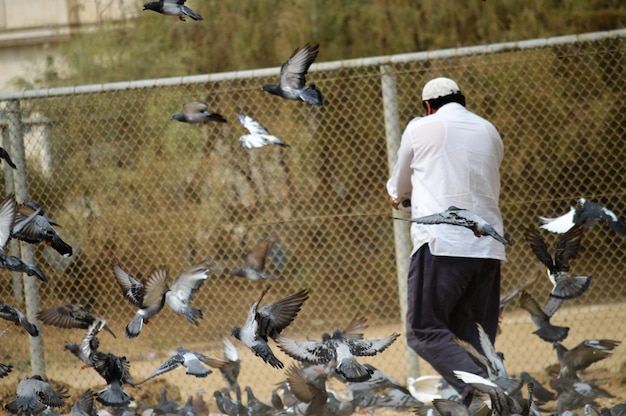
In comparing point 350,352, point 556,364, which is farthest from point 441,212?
point 556,364

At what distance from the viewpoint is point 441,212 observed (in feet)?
15.2

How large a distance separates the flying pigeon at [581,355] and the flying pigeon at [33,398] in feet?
9.73

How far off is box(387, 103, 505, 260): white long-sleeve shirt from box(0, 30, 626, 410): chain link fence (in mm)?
1722

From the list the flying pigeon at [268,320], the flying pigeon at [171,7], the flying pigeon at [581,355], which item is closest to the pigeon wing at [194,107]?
the flying pigeon at [171,7]

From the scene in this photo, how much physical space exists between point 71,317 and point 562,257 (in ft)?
9.46

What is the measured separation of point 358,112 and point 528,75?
1.23 metres

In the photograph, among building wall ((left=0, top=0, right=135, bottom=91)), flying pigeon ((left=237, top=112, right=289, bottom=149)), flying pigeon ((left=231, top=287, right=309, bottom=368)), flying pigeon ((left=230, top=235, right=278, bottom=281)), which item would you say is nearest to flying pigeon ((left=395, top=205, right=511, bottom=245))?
flying pigeon ((left=231, top=287, right=309, bottom=368))

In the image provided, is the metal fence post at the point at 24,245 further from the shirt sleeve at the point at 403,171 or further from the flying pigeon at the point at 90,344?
the shirt sleeve at the point at 403,171

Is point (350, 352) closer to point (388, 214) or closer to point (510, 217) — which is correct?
point (388, 214)

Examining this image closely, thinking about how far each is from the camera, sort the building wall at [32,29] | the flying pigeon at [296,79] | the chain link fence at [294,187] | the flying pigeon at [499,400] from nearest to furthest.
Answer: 1. the flying pigeon at [499,400]
2. the flying pigeon at [296,79]
3. the chain link fence at [294,187]
4. the building wall at [32,29]

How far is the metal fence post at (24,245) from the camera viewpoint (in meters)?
7.04

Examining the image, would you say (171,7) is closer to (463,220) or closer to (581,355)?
(463,220)

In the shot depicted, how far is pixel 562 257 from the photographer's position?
544cm

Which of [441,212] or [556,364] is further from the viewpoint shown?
Result: [556,364]
